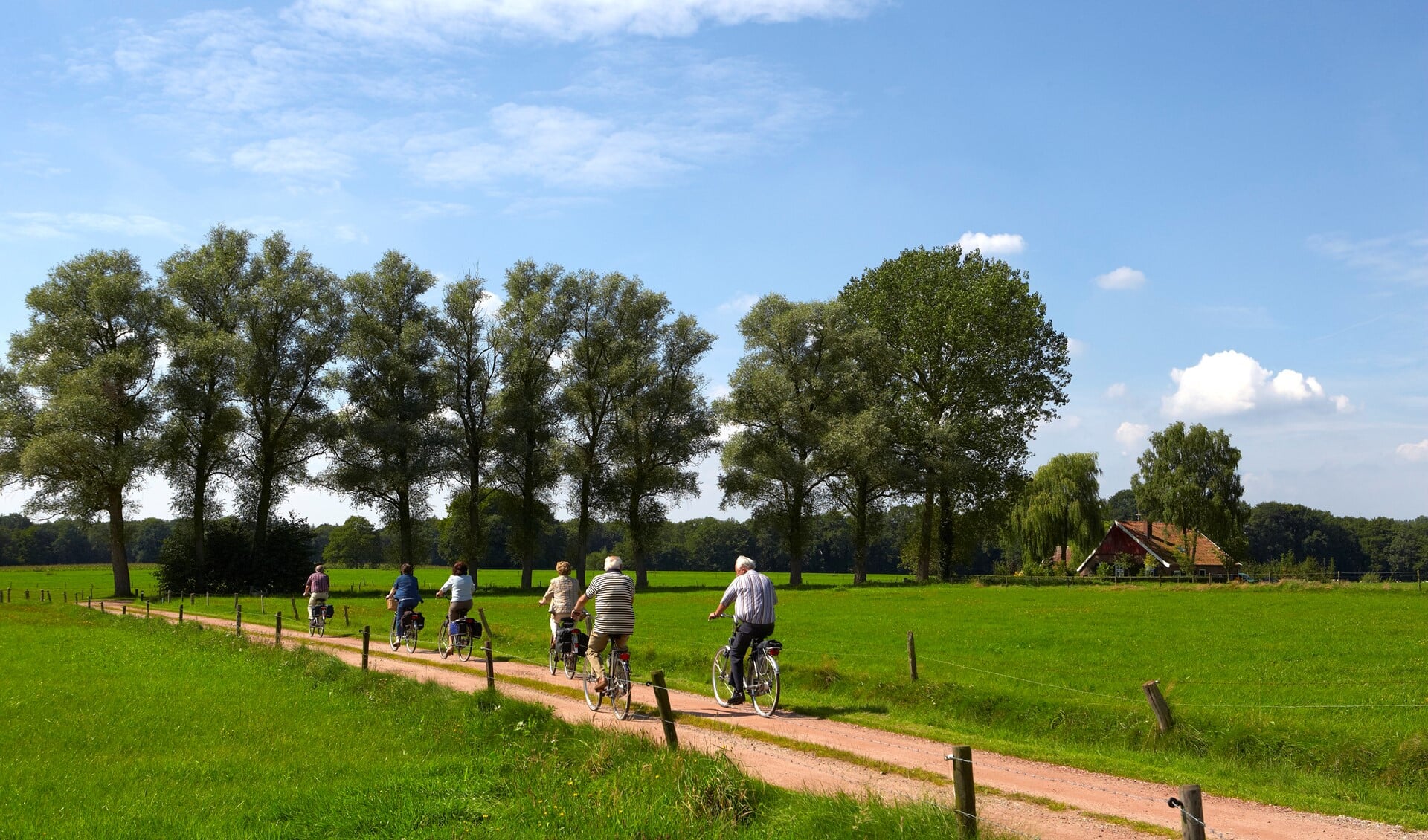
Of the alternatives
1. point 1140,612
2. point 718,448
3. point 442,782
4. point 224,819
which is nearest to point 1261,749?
point 442,782

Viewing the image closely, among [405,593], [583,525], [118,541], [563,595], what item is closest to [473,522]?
[583,525]

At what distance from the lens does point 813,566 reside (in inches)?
5876

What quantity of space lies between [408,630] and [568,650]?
27.6ft

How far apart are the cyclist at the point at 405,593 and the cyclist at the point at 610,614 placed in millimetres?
10612

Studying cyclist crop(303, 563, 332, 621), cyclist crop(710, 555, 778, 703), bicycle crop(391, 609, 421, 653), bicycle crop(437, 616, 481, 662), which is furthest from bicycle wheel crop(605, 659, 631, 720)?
cyclist crop(303, 563, 332, 621)

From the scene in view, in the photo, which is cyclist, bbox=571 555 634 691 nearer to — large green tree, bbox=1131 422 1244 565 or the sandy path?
the sandy path

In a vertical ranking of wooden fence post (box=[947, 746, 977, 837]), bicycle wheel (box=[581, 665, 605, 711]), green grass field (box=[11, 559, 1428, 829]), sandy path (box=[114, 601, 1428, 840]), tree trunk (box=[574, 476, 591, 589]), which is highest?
tree trunk (box=[574, 476, 591, 589])

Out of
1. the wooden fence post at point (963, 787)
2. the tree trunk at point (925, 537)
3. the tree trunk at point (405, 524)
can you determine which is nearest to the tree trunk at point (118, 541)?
the tree trunk at point (405, 524)

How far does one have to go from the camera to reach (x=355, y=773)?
12.1 meters

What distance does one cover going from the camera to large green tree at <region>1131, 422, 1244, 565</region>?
8506 centimetres

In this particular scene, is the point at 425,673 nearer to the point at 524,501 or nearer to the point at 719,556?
the point at 524,501

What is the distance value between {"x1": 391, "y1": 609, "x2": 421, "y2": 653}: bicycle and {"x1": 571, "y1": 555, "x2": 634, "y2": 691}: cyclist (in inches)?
466

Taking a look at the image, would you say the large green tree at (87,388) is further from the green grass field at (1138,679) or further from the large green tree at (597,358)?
the large green tree at (597,358)

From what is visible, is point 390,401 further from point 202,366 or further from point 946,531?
point 946,531
